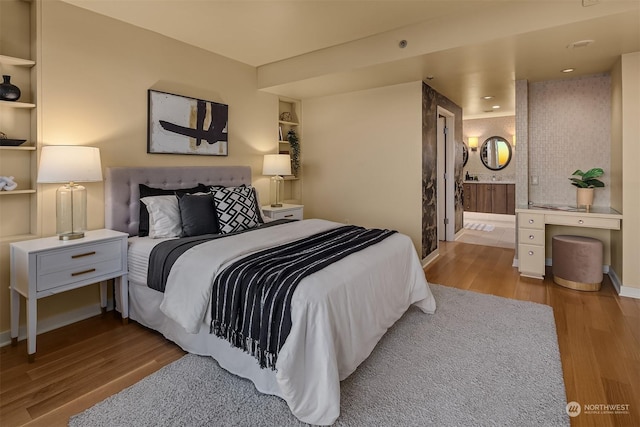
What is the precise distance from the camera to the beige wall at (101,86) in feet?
8.73

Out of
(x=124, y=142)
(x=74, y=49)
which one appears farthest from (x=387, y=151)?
(x=74, y=49)

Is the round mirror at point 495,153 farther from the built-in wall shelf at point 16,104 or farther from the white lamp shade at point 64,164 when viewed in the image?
the built-in wall shelf at point 16,104

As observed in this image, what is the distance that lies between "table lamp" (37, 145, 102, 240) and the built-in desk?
4.22 metres

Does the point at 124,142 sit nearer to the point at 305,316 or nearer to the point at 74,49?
the point at 74,49

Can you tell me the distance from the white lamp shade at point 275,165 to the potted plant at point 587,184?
3344 mm

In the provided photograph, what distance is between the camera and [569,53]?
3.20 meters

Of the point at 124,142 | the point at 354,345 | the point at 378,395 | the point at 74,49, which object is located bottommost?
the point at 378,395

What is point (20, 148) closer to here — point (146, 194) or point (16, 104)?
point (16, 104)

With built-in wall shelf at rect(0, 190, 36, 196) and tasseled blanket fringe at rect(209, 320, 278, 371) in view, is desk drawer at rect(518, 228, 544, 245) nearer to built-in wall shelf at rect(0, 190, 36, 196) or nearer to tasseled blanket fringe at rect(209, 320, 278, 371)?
tasseled blanket fringe at rect(209, 320, 278, 371)

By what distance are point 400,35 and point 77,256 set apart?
3365 millimetres

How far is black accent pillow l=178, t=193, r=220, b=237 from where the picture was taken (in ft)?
9.44

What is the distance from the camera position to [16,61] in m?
2.49

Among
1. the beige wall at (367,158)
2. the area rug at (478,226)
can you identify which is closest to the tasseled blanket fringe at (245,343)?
the beige wall at (367,158)

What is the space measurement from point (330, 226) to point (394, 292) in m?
0.94
